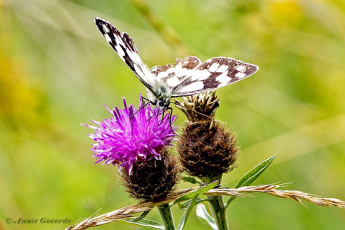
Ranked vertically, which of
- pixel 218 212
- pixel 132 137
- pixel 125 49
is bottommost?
pixel 218 212

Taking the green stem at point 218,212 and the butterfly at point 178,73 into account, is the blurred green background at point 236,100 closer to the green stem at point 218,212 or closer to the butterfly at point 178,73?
the butterfly at point 178,73

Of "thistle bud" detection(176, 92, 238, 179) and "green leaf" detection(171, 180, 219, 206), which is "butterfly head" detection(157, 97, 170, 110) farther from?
"green leaf" detection(171, 180, 219, 206)

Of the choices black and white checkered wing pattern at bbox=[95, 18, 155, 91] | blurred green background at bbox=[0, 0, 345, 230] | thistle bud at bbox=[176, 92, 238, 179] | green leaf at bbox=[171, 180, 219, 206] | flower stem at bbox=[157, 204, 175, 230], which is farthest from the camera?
blurred green background at bbox=[0, 0, 345, 230]

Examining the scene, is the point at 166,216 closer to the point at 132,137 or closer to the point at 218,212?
the point at 218,212

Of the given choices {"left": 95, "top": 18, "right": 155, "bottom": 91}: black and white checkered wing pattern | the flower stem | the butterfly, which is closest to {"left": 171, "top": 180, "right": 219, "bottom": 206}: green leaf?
the flower stem

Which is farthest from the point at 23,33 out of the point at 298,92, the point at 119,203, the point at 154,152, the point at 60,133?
the point at 154,152

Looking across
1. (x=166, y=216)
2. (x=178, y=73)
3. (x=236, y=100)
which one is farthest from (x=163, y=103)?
(x=236, y=100)

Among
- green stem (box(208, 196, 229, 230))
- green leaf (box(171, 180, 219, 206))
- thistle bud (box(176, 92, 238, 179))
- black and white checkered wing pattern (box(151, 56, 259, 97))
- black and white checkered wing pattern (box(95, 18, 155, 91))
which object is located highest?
black and white checkered wing pattern (box(95, 18, 155, 91))

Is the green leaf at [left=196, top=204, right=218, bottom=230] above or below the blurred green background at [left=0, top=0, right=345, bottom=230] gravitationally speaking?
below
